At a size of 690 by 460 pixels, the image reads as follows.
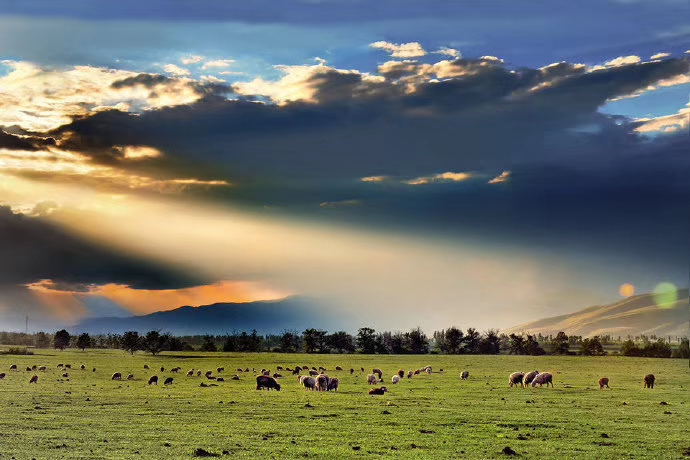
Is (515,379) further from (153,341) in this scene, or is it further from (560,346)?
(153,341)

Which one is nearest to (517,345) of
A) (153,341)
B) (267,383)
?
(153,341)

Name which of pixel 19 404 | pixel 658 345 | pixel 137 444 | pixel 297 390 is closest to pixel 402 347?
pixel 658 345

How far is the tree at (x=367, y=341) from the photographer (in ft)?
607

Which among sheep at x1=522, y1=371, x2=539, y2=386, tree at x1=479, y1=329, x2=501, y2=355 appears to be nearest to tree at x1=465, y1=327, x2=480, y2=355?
tree at x1=479, y1=329, x2=501, y2=355

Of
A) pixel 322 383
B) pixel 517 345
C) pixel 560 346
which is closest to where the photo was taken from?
pixel 322 383

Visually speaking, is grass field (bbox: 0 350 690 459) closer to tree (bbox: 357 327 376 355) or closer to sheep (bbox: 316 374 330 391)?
sheep (bbox: 316 374 330 391)

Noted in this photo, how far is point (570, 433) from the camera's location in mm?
33156

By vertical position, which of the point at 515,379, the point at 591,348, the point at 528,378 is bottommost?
the point at 591,348

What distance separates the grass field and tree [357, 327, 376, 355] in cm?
12479

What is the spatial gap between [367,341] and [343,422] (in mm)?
150647

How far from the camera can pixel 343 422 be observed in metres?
36.2

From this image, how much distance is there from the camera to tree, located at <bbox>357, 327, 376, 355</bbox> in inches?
7279

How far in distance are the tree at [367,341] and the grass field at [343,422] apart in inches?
4913

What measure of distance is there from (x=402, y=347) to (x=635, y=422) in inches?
6123
